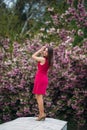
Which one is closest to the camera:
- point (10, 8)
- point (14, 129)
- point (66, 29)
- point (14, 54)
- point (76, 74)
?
point (14, 129)

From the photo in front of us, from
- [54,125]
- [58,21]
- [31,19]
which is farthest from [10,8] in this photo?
[54,125]

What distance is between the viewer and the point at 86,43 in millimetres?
14258

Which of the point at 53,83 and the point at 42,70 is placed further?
the point at 53,83

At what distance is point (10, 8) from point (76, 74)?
25.6 metres

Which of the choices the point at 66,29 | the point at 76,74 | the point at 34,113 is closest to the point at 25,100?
the point at 34,113

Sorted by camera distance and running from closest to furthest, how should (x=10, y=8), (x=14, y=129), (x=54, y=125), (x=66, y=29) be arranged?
(x=14, y=129) < (x=54, y=125) < (x=66, y=29) < (x=10, y=8)

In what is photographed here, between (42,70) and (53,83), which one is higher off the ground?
(42,70)

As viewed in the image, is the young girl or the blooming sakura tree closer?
the young girl

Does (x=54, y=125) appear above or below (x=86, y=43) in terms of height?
below

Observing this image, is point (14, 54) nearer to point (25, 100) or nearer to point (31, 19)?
point (25, 100)

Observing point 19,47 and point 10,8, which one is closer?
point 19,47

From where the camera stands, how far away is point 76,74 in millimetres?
13742

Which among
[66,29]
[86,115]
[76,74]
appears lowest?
[86,115]

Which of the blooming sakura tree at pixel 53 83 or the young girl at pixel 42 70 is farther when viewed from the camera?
the blooming sakura tree at pixel 53 83
